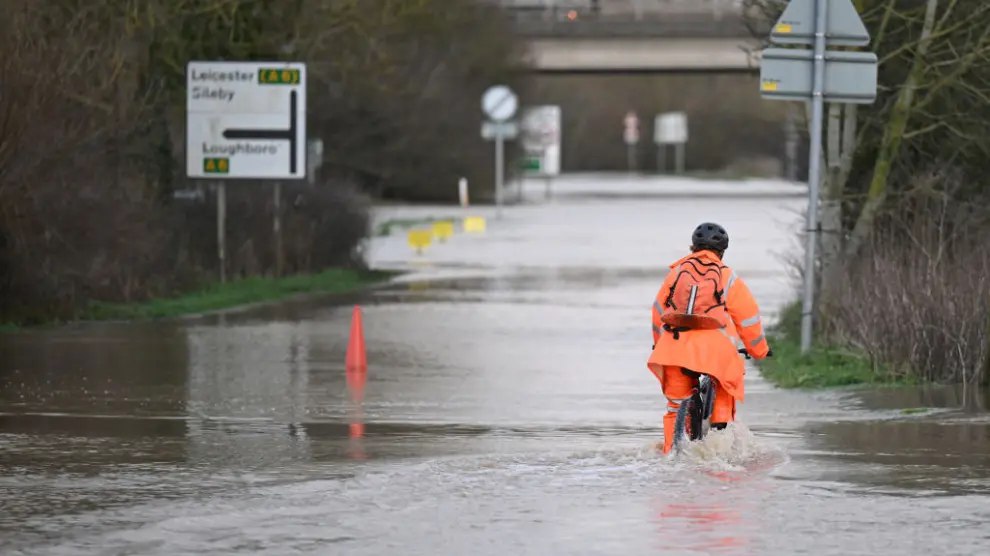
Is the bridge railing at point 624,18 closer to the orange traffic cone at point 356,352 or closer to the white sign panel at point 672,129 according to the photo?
the white sign panel at point 672,129

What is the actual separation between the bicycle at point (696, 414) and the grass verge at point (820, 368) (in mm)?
4833

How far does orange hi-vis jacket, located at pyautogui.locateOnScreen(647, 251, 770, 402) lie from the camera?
37.0 ft

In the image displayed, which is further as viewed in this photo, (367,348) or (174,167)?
(174,167)

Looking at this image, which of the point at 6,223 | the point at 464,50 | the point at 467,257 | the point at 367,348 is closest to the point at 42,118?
the point at 6,223

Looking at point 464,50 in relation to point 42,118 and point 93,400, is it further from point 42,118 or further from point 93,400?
point 93,400

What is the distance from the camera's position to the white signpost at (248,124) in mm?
26531

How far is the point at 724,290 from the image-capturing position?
11.4m

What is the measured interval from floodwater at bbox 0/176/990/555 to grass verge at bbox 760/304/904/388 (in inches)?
10.3

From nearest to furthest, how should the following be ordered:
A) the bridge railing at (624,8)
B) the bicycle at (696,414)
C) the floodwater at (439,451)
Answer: the floodwater at (439,451) < the bicycle at (696,414) < the bridge railing at (624,8)

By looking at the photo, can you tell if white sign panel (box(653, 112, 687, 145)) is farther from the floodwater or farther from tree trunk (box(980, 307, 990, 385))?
tree trunk (box(980, 307, 990, 385))

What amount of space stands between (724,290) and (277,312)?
44.3 ft

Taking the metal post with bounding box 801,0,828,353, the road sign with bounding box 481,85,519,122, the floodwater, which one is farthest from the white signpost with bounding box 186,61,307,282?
the road sign with bounding box 481,85,519,122

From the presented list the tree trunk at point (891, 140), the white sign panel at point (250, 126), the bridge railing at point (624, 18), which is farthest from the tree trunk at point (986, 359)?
the bridge railing at point (624, 18)

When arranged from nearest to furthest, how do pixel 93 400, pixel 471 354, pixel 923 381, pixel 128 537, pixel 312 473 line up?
pixel 128 537 → pixel 312 473 → pixel 93 400 → pixel 923 381 → pixel 471 354
